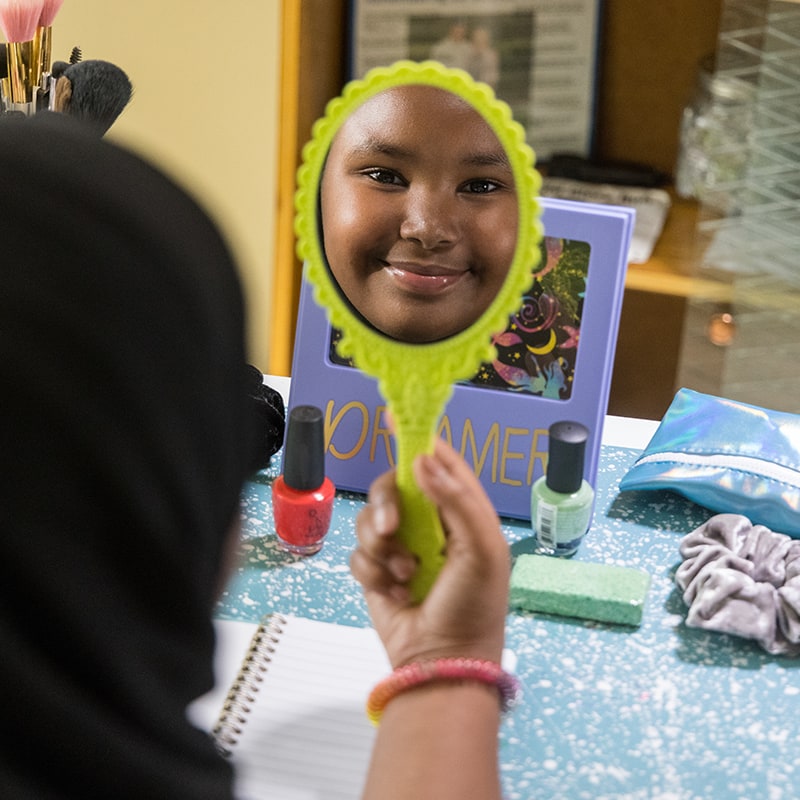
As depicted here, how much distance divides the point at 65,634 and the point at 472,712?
287mm

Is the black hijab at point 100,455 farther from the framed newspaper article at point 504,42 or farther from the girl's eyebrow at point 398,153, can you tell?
the framed newspaper article at point 504,42

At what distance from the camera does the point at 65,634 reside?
44cm

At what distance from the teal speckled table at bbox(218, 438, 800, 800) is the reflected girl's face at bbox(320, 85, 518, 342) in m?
0.30

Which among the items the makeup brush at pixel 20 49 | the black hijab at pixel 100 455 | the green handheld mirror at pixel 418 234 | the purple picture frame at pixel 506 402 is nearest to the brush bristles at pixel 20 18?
the makeup brush at pixel 20 49

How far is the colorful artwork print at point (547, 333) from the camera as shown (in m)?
0.99

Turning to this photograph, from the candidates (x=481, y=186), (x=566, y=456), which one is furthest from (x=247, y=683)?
(x=481, y=186)

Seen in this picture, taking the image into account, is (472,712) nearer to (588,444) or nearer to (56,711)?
(56,711)

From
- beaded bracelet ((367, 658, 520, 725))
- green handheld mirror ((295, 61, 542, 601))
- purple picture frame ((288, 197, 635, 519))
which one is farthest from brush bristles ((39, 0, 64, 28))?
beaded bracelet ((367, 658, 520, 725))

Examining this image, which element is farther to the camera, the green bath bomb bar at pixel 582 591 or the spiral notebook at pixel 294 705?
the green bath bomb bar at pixel 582 591

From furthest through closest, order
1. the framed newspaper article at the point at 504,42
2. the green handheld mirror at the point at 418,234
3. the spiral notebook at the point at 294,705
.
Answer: the framed newspaper article at the point at 504,42
the spiral notebook at the point at 294,705
the green handheld mirror at the point at 418,234

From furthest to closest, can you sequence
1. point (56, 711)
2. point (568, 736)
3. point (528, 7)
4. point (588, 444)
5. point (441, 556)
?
point (528, 7)
point (588, 444)
point (568, 736)
point (441, 556)
point (56, 711)

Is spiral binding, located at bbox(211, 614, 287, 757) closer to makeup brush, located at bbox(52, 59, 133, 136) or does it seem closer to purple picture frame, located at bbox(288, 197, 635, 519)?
purple picture frame, located at bbox(288, 197, 635, 519)

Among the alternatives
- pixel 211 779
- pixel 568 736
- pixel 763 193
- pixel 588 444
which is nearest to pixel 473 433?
pixel 588 444

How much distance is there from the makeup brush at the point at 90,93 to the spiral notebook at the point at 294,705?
442 millimetres
